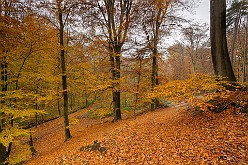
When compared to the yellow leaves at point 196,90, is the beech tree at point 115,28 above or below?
above

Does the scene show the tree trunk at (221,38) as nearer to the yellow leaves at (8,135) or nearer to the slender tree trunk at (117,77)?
the slender tree trunk at (117,77)

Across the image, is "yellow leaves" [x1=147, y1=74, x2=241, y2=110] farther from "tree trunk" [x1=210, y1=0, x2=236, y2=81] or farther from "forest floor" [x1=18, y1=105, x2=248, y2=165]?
"tree trunk" [x1=210, y1=0, x2=236, y2=81]

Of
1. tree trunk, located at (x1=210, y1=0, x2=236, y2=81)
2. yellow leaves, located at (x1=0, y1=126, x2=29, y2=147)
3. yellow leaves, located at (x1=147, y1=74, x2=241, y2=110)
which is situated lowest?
yellow leaves, located at (x1=0, y1=126, x2=29, y2=147)

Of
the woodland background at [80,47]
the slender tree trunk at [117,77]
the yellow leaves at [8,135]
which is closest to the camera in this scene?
the yellow leaves at [8,135]

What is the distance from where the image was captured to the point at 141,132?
721cm

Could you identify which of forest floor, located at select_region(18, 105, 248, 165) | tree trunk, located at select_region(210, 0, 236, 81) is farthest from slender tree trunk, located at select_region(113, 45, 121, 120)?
tree trunk, located at select_region(210, 0, 236, 81)

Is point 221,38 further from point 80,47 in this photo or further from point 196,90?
point 80,47

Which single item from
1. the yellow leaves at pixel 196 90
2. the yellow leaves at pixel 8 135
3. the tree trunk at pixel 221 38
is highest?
the tree trunk at pixel 221 38

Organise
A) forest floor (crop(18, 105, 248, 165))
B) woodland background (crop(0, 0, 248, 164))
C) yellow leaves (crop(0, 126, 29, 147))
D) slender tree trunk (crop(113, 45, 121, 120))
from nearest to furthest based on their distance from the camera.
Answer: forest floor (crop(18, 105, 248, 165)), yellow leaves (crop(0, 126, 29, 147)), woodland background (crop(0, 0, 248, 164)), slender tree trunk (crop(113, 45, 121, 120))

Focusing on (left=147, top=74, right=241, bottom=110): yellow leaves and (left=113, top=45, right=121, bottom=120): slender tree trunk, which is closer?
(left=147, top=74, right=241, bottom=110): yellow leaves

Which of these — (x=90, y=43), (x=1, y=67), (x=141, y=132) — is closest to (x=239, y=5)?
(x=90, y=43)

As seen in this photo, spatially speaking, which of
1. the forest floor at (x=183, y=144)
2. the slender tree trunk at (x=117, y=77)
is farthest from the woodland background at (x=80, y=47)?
the forest floor at (x=183, y=144)

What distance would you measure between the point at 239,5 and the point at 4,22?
69.5ft

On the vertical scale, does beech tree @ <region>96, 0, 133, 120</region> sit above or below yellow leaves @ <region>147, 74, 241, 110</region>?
above
